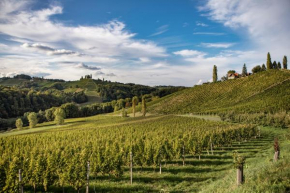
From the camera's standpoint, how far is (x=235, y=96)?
333 feet

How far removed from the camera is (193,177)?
2088cm

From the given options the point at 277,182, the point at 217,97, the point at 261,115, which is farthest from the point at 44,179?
the point at 217,97

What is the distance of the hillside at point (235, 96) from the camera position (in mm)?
81125

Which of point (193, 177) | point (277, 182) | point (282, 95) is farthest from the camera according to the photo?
point (282, 95)

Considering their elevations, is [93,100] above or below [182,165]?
above

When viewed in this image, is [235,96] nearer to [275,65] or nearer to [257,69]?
[257,69]

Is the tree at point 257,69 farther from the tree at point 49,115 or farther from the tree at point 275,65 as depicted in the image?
the tree at point 49,115

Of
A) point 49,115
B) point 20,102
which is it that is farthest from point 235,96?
point 20,102

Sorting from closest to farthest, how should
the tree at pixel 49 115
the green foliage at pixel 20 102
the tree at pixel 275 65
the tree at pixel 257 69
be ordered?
the tree at pixel 49 115
the green foliage at pixel 20 102
the tree at pixel 275 65
the tree at pixel 257 69

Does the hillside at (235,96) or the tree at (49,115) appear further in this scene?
the tree at (49,115)

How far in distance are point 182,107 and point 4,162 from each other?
9312cm

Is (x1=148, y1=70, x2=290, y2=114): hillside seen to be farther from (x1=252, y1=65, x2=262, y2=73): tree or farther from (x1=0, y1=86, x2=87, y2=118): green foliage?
(x1=0, y1=86, x2=87, y2=118): green foliage

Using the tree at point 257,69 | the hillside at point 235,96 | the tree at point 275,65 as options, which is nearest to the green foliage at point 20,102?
the hillside at point 235,96

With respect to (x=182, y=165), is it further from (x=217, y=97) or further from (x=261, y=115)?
(x=217, y=97)
